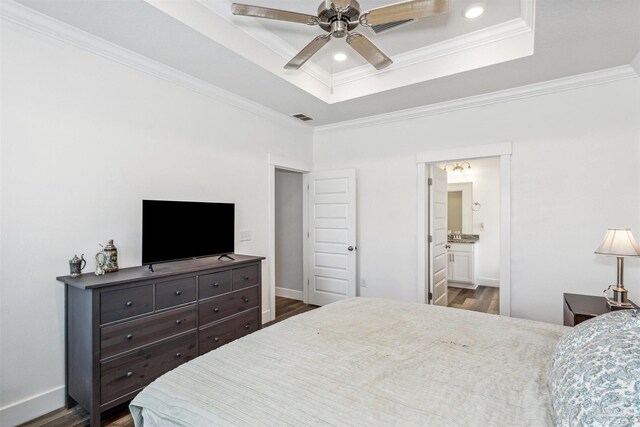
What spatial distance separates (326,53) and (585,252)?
127 inches

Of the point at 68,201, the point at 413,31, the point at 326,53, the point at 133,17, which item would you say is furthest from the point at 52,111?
the point at 413,31

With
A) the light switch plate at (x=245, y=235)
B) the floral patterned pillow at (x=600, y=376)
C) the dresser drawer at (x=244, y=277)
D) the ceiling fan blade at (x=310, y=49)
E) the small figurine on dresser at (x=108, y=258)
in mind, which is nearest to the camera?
the floral patterned pillow at (x=600, y=376)

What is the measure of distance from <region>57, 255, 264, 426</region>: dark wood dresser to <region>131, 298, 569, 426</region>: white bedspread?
997 mm

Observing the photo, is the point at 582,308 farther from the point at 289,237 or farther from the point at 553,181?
the point at 289,237

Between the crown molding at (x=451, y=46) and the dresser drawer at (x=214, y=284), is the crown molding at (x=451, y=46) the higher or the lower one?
the higher one

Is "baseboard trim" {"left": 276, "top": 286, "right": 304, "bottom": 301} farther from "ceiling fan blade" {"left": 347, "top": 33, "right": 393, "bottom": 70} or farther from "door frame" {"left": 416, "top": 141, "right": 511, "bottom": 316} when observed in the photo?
"ceiling fan blade" {"left": 347, "top": 33, "right": 393, "bottom": 70}

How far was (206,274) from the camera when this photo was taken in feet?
8.98

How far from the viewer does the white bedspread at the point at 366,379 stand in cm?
109

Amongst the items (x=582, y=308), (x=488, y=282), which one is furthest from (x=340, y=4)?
(x=488, y=282)

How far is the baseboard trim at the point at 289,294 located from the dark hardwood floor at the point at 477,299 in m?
2.27

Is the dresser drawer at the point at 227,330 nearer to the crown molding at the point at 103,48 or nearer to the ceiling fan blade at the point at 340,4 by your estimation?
the crown molding at the point at 103,48

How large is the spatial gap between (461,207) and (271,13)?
5.52 metres

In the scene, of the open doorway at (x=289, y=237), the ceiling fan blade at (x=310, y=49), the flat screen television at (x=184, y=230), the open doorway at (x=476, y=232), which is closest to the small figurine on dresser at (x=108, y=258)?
the flat screen television at (x=184, y=230)

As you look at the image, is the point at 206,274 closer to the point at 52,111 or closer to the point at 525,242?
the point at 52,111
